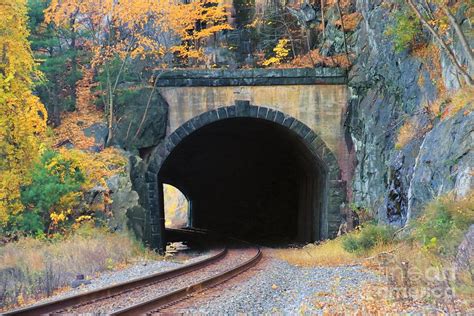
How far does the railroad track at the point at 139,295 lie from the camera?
6.78 metres

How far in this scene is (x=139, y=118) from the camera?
19.4 m

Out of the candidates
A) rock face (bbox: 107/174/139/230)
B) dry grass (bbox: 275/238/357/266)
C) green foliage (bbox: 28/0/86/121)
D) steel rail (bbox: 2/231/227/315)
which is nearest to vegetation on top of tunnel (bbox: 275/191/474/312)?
dry grass (bbox: 275/238/357/266)

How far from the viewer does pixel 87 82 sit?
20562 mm

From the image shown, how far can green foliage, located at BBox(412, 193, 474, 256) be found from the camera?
24.6 feet

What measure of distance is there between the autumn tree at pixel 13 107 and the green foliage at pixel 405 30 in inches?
365

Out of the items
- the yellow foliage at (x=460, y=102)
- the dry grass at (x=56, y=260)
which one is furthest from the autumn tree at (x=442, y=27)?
the dry grass at (x=56, y=260)

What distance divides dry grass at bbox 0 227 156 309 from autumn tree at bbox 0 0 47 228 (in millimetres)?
1405

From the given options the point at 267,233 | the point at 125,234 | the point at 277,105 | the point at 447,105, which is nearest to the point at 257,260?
the point at 125,234

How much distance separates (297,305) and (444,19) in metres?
8.85

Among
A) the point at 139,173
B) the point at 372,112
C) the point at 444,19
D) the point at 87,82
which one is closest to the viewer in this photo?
the point at 444,19

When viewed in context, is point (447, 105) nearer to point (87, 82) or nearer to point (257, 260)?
point (257, 260)

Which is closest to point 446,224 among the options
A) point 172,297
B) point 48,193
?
point 172,297

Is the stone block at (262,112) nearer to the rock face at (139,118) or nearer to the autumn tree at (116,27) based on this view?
the rock face at (139,118)

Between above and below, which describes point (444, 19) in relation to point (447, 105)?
above
